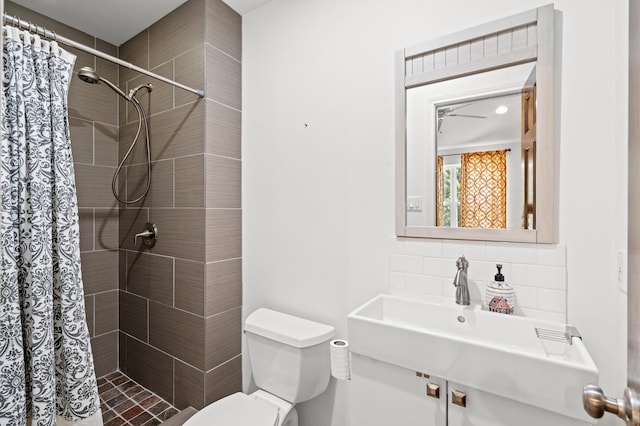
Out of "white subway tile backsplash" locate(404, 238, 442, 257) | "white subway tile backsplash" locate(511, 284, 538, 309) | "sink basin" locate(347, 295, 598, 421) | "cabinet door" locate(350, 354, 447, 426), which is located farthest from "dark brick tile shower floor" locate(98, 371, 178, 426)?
"white subway tile backsplash" locate(511, 284, 538, 309)

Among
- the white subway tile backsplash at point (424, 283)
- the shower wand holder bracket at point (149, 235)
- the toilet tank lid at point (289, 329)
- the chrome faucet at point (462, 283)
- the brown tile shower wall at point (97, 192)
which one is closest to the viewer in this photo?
the chrome faucet at point (462, 283)

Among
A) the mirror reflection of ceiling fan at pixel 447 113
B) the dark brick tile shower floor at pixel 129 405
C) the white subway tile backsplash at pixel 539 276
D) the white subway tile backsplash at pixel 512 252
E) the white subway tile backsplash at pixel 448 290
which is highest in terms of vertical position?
the mirror reflection of ceiling fan at pixel 447 113

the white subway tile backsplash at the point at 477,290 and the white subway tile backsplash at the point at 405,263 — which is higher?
the white subway tile backsplash at the point at 405,263

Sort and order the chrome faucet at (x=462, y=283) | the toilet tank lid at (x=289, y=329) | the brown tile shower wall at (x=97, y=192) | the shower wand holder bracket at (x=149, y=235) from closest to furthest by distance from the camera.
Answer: the chrome faucet at (x=462, y=283), the toilet tank lid at (x=289, y=329), the shower wand holder bracket at (x=149, y=235), the brown tile shower wall at (x=97, y=192)

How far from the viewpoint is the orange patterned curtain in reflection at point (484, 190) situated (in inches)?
48.4

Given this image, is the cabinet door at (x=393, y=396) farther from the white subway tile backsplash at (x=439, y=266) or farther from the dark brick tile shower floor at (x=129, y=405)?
the dark brick tile shower floor at (x=129, y=405)

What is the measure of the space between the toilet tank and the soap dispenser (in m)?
0.69

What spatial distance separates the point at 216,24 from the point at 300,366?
178cm

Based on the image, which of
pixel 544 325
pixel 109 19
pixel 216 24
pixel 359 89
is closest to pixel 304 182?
pixel 359 89

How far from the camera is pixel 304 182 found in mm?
1650

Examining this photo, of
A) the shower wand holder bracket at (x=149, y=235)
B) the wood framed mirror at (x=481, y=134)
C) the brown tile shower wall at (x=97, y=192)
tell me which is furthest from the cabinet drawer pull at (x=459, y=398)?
the brown tile shower wall at (x=97, y=192)

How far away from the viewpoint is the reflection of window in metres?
1.31

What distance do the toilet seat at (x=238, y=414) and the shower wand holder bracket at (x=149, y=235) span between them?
3.30 ft

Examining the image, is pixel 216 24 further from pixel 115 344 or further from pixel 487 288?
pixel 115 344
